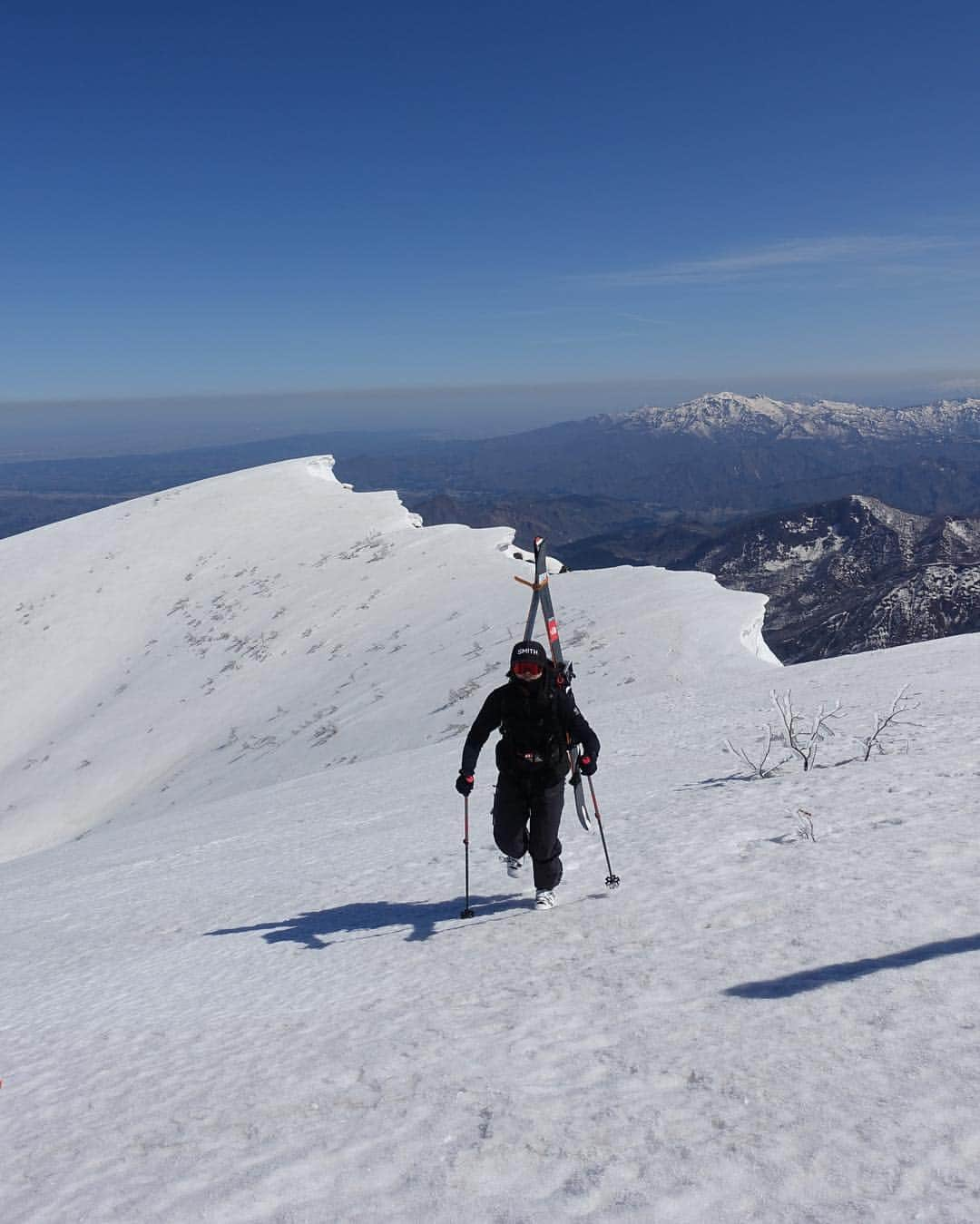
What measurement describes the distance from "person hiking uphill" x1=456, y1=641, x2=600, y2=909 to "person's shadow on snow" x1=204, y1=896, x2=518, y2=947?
25.7 inches

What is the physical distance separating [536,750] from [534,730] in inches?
8.1

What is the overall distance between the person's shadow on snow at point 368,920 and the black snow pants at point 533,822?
491 millimetres

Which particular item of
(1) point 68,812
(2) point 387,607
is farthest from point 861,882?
(2) point 387,607

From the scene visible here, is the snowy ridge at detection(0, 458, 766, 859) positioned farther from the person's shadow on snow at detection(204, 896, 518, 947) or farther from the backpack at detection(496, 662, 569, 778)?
the backpack at detection(496, 662, 569, 778)

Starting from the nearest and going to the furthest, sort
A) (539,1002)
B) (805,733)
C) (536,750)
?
1. (539,1002)
2. (536,750)
3. (805,733)

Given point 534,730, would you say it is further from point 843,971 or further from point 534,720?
point 843,971

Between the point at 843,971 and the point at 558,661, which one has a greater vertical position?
the point at 558,661

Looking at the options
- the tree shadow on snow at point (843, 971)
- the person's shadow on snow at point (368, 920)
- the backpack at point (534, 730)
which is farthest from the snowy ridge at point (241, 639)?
the tree shadow on snow at point (843, 971)

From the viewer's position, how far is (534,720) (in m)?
8.38

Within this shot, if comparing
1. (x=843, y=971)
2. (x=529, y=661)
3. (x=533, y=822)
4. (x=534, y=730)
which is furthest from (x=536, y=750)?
(x=843, y=971)

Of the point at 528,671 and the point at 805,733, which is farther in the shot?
the point at 805,733

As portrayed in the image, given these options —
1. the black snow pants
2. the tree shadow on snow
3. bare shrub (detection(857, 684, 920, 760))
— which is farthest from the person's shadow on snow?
bare shrub (detection(857, 684, 920, 760))

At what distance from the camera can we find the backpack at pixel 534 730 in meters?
8.31

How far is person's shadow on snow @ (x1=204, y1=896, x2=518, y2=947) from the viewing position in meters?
8.47
